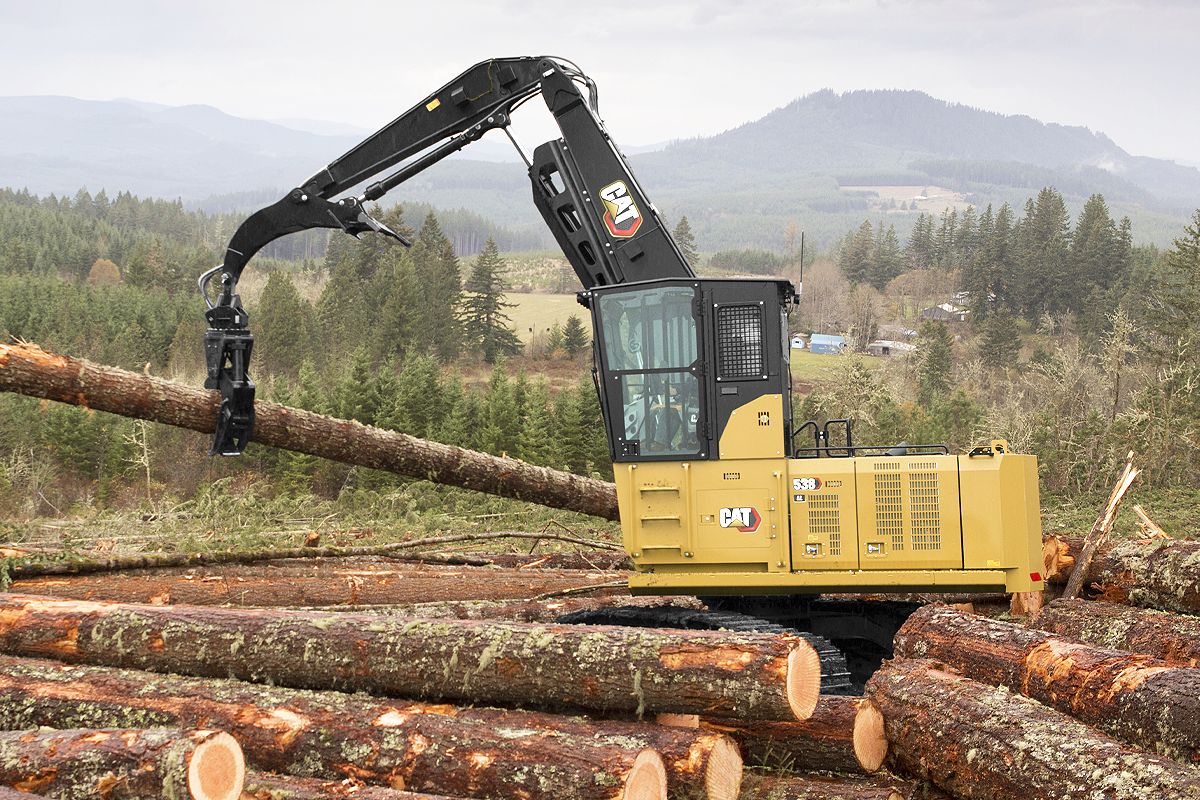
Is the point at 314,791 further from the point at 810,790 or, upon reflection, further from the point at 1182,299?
the point at 1182,299

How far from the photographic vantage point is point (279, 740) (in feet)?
20.0

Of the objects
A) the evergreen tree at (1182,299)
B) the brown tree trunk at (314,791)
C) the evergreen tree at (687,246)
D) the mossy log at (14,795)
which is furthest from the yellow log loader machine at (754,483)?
the evergreen tree at (1182,299)

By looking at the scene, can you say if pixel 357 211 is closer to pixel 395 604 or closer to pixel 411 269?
pixel 395 604

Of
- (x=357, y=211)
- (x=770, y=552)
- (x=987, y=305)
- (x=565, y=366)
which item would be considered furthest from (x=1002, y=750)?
(x=987, y=305)

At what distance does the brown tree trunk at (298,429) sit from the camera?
34.0 feet

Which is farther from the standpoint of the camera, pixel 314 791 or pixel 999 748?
pixel 999 748

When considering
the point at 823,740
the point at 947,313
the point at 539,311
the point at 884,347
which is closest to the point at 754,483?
the point at 823,740

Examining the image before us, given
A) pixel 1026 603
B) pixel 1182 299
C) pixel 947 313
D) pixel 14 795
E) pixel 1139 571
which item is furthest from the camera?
pixel 947 313

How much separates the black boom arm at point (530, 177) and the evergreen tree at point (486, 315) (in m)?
62.3

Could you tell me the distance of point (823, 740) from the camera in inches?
267

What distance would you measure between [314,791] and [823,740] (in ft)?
9.54

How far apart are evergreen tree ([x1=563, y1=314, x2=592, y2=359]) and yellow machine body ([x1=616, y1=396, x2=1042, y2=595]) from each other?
71.4m

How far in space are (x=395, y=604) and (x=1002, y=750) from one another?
6028mm

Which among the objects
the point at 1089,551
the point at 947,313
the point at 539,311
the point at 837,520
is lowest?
the point at 1089,551
